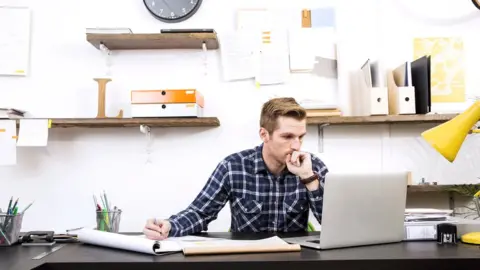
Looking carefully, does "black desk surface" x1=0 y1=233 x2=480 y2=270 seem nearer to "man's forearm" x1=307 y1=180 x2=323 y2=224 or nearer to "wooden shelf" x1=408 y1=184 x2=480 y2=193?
"man's forearm" x1=307 y1=180 x2=323 y2=224

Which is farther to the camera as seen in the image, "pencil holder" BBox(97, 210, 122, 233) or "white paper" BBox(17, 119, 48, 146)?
"white paper" BBox(17, 119, 48, 146)

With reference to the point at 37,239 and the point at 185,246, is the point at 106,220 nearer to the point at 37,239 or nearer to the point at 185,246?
the point at 37,239

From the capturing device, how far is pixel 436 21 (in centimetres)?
280

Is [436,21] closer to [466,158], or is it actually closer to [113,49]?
[466,158]

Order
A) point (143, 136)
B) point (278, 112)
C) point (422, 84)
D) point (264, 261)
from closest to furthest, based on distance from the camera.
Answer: point (264, 261) < point (278, 112) < point (422, 84) < point (143, 136)

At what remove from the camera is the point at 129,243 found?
1286 millimetres

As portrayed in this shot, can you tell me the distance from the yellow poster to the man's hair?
1123 millimetres

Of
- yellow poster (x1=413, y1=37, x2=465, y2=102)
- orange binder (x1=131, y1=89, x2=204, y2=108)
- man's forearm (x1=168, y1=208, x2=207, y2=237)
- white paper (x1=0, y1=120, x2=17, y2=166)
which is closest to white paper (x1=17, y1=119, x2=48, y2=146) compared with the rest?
white paper (x1=0, y1=120, x2=17, y2=166)

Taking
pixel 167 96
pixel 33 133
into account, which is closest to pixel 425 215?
pixel 167 96

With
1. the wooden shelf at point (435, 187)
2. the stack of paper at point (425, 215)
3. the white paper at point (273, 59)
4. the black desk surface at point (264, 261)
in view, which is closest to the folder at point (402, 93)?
the wooden shelf at point (435, 187)

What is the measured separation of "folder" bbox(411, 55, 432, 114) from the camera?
2.48 m

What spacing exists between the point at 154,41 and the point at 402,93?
1.31 m

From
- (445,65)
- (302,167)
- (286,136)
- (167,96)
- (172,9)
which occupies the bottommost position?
(302,167)

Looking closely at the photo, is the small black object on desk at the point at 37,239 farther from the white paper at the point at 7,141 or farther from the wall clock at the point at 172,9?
the wall clock at the point at 172,9
